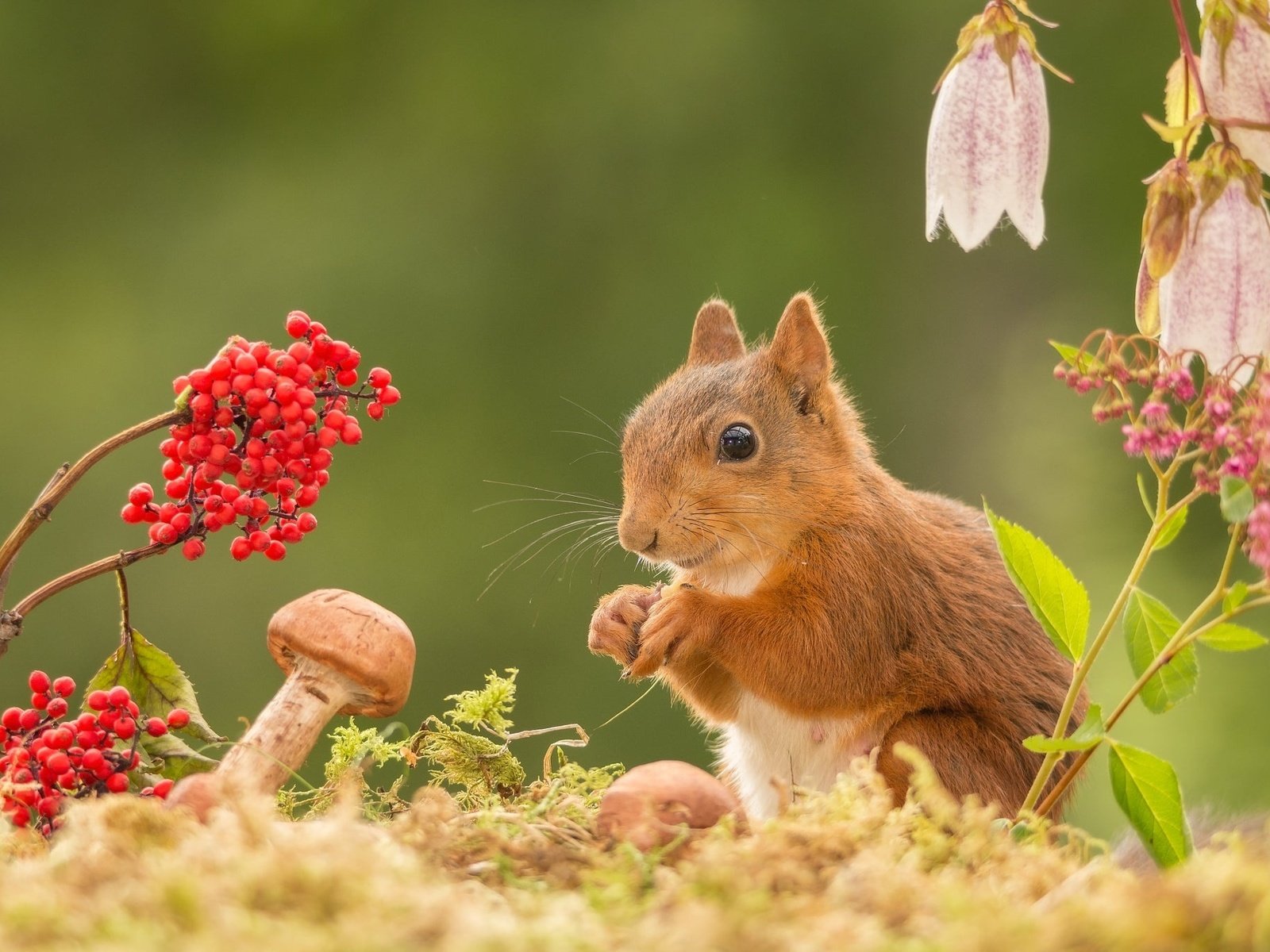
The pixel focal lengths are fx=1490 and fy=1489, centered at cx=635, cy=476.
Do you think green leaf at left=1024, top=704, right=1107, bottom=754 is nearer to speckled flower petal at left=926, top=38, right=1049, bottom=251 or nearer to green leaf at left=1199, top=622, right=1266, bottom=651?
green leaf at left=1199, top=622, right=1266, bottom=651

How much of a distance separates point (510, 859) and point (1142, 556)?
1.39 ft

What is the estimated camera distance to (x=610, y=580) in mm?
3912

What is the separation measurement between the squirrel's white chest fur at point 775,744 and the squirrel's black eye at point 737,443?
0.11 m

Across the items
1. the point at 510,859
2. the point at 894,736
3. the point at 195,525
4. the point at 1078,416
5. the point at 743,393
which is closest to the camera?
the point at 510,859

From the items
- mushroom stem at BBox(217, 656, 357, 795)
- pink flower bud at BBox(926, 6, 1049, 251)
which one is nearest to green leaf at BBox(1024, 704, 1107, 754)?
pink flower bud at BBox(926, 6, 1049, 251)

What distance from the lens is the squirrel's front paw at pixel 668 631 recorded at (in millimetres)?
1277

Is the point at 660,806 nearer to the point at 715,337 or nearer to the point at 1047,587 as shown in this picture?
the point at 1047,587

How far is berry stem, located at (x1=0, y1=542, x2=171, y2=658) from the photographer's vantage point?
966 mm

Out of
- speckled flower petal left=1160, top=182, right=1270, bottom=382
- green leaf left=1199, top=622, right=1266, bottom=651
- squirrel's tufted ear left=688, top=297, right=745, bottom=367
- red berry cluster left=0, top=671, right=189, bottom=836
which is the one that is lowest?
red berry cluster left=0, top=671, right=189, bottom=836

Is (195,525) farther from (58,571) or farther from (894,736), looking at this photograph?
(58,571)

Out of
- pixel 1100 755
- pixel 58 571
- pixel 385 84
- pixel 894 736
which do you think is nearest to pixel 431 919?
pixel 894 736

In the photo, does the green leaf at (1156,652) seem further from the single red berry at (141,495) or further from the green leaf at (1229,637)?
the single red berry at (141,495)

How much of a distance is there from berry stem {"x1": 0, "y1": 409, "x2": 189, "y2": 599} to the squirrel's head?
52 centimetres

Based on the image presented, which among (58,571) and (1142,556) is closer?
(1142,556)
